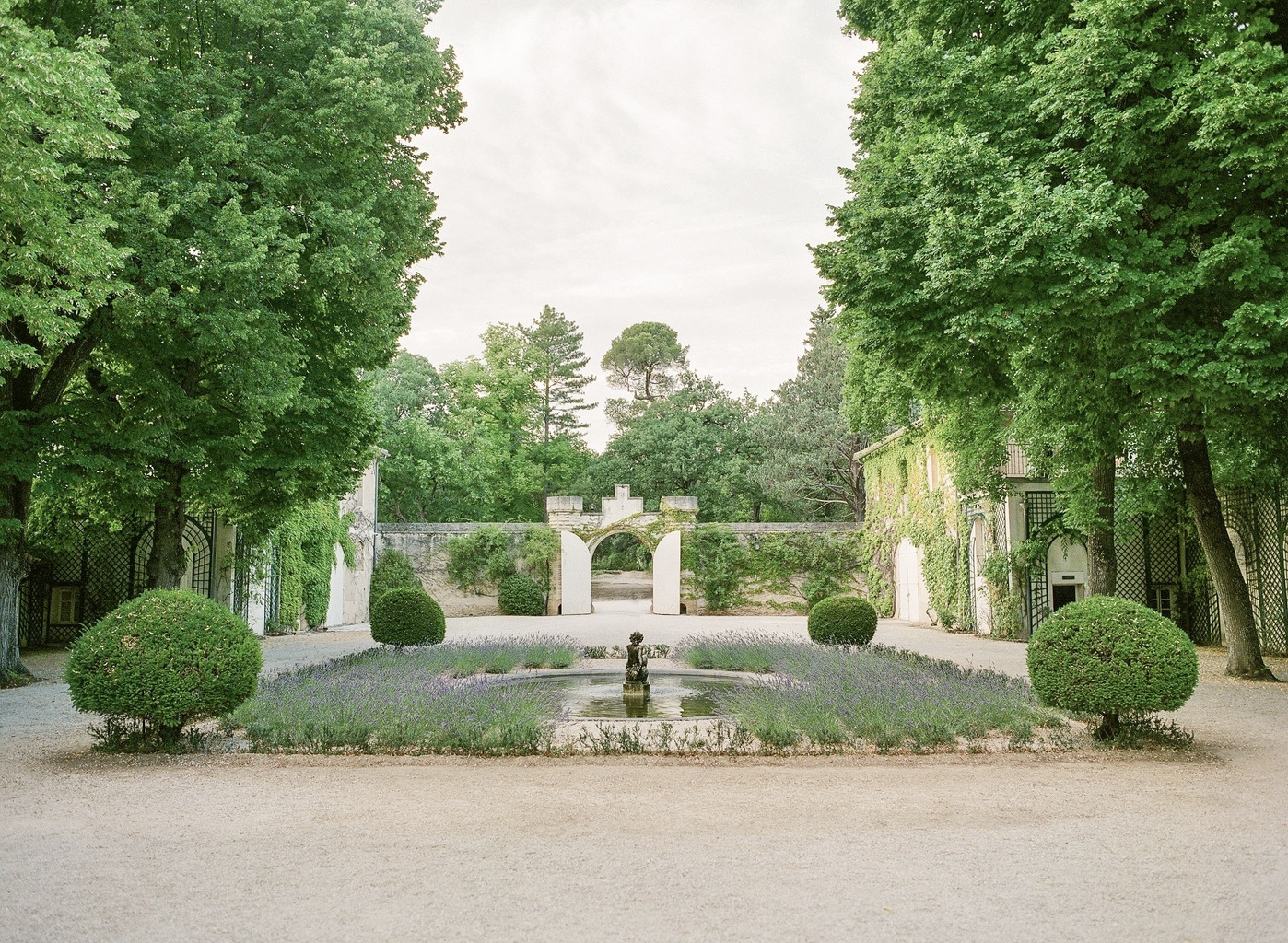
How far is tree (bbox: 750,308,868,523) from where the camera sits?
37.5 metres

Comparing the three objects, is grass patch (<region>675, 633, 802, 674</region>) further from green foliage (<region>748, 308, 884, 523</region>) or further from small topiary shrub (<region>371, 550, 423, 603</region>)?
green foliage (<region>748, 308, 884, 523</region>)

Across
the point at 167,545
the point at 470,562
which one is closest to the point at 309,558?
the point at 470,562

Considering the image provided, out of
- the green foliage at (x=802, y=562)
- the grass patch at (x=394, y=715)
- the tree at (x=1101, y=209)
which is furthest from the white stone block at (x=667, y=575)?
the tree at (x=1101, y=209)

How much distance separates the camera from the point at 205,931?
12.1 ft

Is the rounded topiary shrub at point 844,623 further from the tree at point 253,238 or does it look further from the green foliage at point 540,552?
the green foliage at point 540,552

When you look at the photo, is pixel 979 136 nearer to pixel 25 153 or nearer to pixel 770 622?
pixel 25 153

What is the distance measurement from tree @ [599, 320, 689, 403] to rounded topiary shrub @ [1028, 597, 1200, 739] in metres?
44.0

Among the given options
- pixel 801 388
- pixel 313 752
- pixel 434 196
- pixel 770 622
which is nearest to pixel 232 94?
pixel 434 196

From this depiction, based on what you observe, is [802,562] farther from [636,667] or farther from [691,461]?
[636,667]

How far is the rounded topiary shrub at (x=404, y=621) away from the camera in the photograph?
14.9 m

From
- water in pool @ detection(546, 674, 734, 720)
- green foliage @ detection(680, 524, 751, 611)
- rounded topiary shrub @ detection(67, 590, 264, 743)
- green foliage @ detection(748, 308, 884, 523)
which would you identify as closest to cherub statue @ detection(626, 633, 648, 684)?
water in pool @ detection(546, 674, 734, 720)

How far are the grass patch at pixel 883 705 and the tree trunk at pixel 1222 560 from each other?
14.2ft

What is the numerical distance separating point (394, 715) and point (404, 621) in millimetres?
7218

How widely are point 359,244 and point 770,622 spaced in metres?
16.7
